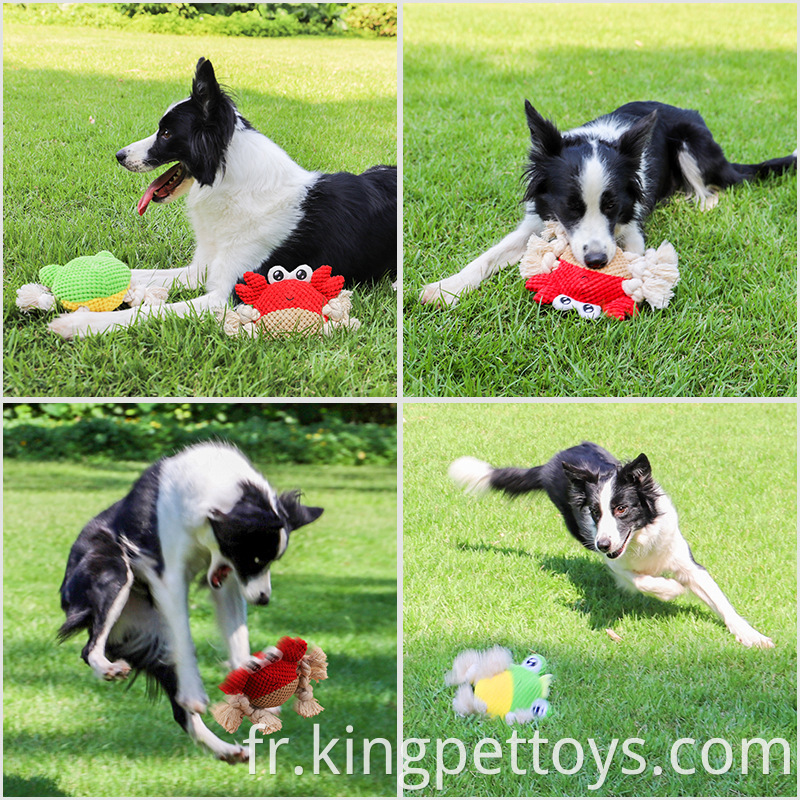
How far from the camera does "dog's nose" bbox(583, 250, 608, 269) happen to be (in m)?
2.94

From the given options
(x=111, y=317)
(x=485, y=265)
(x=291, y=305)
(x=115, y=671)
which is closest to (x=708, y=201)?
(x=485, y=265)

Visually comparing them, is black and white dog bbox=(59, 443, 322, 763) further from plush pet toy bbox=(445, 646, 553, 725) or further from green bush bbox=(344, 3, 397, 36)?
green bush bbox=(344, 3, 397, 36)

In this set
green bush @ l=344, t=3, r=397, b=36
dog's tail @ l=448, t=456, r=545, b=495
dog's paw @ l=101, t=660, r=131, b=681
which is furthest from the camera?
green bush @ l=344, t=3, r=397, b=36

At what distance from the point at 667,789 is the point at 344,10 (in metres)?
3.61

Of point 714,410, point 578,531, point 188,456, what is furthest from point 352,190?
point 714,410

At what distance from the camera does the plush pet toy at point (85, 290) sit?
111 inches

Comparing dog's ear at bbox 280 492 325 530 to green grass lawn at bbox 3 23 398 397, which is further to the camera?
green grass lawn at bbox 3 23 398 397

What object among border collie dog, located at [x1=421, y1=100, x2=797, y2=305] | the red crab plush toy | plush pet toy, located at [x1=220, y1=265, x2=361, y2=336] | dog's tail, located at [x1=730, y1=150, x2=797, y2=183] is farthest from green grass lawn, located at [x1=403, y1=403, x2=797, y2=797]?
dog's tail, located at [x1=730, y1=150, x2=797, y2=183]

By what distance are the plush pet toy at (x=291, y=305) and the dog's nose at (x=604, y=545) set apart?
1.22 m

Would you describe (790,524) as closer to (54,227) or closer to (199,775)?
(199,775)

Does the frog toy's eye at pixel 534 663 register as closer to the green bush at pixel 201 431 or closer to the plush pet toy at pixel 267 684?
the plush pet toy at pixel 267 684

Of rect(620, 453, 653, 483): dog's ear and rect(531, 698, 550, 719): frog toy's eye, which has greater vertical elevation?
rect(620, 453, 653, 483): dog's ear

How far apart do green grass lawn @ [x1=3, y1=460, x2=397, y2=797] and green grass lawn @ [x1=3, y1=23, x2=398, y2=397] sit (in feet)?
2.94

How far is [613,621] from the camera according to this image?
2.88 metres
